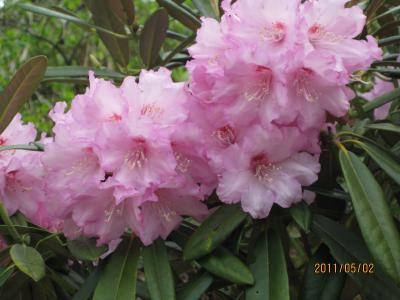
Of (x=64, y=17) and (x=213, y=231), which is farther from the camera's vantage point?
(x=64, y=17)

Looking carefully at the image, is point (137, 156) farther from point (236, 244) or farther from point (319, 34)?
point (319, 34)

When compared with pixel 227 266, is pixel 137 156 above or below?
above

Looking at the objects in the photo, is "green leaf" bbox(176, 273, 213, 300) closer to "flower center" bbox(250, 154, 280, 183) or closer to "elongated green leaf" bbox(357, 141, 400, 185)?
"flower center" bbox(250, 154, 280, 183)

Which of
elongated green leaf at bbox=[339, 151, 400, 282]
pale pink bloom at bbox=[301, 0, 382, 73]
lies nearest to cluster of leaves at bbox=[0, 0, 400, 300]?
elongated green leaf at bbox=[339, 151, 400, 282]

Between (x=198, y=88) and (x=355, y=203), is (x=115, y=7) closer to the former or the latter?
(x=198, y=88)

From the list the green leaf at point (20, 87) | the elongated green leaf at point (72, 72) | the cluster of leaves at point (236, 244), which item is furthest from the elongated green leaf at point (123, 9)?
the green leaf at point (20, 87)

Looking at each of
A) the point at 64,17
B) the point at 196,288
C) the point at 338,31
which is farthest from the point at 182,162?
the point at 64,17
